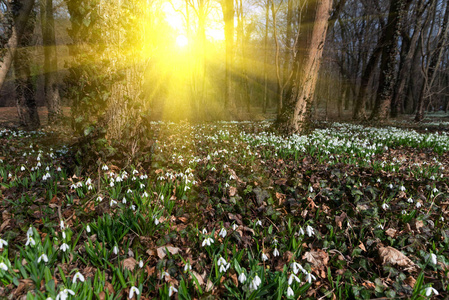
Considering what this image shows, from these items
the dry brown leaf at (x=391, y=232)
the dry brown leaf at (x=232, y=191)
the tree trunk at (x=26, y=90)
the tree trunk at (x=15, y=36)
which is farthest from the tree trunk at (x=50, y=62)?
the dry brown leaf at (x=391, y=232)

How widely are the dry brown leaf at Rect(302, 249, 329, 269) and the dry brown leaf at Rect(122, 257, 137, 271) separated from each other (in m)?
1.40

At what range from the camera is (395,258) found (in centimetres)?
185

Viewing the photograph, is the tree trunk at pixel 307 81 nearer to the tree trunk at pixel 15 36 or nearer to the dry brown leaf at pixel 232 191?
the dry brown leaf at pixel 232 191

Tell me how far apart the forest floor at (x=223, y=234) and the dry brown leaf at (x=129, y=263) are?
2 cm

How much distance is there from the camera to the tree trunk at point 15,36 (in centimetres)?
609

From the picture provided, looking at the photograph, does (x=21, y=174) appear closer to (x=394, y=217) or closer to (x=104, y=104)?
(x=104, y=104)

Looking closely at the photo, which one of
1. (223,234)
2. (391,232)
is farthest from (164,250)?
(391,232)

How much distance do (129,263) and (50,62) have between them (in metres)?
13.8

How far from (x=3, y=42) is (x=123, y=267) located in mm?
7540

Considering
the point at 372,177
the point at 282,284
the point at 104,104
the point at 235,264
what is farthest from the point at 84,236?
the point at 372,177

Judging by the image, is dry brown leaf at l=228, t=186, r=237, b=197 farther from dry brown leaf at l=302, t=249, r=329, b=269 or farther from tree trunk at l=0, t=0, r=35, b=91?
tree trunk at l=0, t=0, r=35, b=91

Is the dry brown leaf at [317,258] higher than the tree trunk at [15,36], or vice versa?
the tree trunk at [15,36]

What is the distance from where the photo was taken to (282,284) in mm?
1528

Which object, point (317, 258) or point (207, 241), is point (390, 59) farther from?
point (207, 241)
